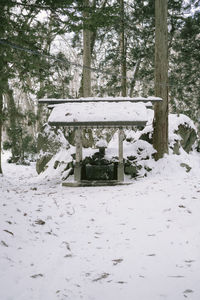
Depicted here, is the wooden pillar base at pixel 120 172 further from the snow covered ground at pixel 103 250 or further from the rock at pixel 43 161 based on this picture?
the rock at pixel 43 161

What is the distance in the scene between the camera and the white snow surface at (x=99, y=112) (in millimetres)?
8406

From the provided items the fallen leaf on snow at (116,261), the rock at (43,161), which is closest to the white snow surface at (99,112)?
the rock at (43,161)

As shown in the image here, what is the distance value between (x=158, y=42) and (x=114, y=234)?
8341 mm

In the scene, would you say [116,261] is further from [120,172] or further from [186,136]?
[186,136]

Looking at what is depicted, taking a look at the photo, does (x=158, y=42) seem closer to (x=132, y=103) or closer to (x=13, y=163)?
(x=132, y=103)

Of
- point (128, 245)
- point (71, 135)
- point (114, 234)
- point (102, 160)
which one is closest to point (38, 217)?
point (114, 234)

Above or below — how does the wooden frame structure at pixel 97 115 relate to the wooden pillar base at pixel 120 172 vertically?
above

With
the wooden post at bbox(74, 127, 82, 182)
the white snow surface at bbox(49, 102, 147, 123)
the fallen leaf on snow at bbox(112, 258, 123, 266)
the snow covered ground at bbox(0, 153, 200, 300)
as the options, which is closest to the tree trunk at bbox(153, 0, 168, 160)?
the white snow surface at bbox(49, 102, 147, 123)

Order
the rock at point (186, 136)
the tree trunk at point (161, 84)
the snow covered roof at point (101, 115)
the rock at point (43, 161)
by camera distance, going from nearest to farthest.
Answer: the snow covered roof at point (101, 115)
the tree trunk at point (161, 84)
the rock at point (43, 161)
the rock at point (186, 136)

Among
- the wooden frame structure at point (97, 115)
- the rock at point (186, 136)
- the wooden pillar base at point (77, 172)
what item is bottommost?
the wooden pillar base at point (77, 172)

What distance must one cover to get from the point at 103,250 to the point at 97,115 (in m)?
5.79

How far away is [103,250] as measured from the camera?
10.8 feet

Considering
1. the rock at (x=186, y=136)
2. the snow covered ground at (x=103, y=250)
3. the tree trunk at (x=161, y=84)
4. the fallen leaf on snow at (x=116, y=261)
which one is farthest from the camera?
the rock at (x=186, y=136)

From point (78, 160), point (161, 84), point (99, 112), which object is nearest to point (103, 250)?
point (99, 112)
